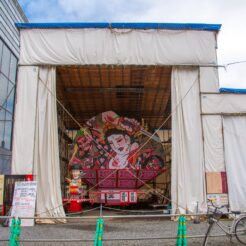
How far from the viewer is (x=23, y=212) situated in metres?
10.7

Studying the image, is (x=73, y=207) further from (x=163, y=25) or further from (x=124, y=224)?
(x=163, y=25)

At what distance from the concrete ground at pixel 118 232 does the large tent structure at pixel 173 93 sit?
1.45 metres

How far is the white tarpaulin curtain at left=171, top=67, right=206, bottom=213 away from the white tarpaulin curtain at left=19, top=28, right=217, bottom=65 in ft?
2.50

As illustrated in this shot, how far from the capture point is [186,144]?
1228 centimetres

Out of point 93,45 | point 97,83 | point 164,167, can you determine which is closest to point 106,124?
point 97,83

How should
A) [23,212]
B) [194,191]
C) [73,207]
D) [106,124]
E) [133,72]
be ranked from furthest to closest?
[106,124], [133,72], [73,207], [194,191], [23,212]

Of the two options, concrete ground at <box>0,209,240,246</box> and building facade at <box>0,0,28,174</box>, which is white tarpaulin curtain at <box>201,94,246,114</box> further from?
building facade at <box>0,0,28,174</box>

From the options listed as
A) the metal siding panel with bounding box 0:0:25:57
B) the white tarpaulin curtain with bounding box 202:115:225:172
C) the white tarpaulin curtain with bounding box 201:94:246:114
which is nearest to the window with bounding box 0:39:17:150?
the metal siding panel with bounding box 0:0:25:57

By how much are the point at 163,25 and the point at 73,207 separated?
795cm

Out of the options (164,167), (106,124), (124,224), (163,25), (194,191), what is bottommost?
(124,224)

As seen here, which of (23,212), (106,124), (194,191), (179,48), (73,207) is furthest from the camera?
(106,124)

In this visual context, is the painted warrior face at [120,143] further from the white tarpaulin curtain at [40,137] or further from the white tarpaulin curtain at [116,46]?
the white tarpaulin curtain at [116,46]

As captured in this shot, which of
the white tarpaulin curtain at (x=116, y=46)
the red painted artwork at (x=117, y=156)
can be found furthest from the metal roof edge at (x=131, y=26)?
the red painted artwork at (x=117, y=156)

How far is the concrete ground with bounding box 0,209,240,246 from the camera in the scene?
781cm
